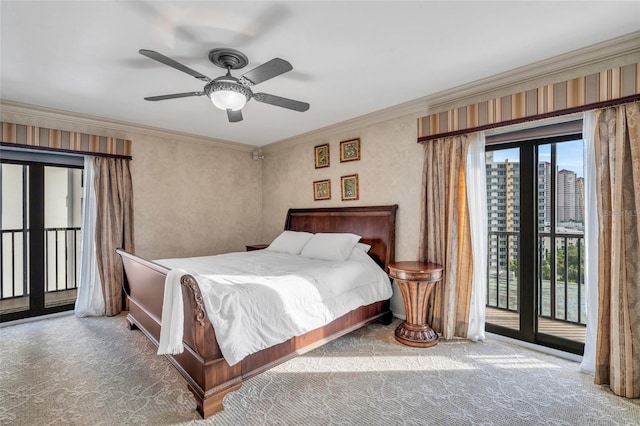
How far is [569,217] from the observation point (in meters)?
2.89

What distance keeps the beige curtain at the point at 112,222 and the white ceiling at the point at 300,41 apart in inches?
38.8

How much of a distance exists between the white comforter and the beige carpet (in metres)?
0.38

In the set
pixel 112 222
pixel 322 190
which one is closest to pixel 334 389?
pixel 322 190

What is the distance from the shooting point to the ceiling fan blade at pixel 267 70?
6.24 feet

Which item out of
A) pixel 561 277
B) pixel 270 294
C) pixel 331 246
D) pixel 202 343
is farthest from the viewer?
pixel 331 246

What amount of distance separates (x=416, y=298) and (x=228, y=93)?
8.12 ft

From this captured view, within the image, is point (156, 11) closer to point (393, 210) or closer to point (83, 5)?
point (83, 5)

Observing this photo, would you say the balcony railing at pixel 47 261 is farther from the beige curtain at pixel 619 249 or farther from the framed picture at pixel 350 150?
the beige curtain at pixel 619 249

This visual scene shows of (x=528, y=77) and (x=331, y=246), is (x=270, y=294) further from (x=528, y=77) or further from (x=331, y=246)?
(x=528, y=77)

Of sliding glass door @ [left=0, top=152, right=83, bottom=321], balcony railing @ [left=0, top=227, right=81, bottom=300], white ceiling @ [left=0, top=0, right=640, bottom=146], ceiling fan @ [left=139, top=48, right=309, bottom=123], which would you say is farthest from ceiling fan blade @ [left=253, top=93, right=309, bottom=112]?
balcony railing @ [left=0, top=227, right=81, bottom=300]

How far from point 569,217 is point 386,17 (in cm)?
255

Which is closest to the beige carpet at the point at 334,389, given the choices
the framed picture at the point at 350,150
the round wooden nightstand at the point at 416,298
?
the round wooden nightstand at the point at 416,298

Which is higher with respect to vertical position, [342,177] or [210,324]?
[342,177]

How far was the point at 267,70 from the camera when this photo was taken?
2004 mm
